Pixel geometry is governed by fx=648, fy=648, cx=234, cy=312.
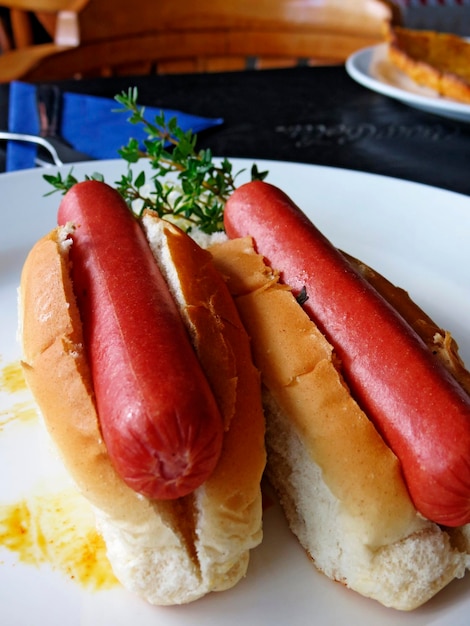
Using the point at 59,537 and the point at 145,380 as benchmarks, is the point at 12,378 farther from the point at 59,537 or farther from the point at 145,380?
the point at 145,380

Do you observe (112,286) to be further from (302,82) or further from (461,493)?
(302,82)

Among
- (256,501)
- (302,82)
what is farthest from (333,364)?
(302,82)

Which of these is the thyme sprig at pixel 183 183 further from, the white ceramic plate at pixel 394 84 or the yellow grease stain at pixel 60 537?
the white ceramic plate at pixel 394 84

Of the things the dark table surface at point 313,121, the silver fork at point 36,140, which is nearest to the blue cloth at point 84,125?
the silver fork at point 36,140

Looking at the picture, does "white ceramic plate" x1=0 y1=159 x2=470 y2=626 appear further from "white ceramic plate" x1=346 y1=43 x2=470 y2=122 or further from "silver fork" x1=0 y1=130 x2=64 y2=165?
"white ceramic plate" x1=346 y1=43 x2=470 y2=122

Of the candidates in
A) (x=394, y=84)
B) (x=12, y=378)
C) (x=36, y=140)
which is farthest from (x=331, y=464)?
(x=394, y=84)
